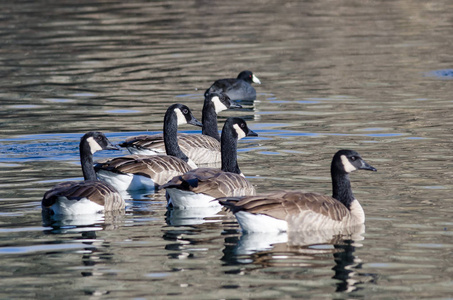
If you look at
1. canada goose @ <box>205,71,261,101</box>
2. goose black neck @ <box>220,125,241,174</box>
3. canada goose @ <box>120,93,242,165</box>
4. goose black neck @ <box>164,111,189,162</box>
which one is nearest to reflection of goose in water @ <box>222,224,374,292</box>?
goose black neck @ <box>220,125,241,174</box>

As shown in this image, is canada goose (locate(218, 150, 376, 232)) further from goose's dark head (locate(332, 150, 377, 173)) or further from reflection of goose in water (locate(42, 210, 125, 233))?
reflection of goose in water (locate(42, 210, 125, 233))

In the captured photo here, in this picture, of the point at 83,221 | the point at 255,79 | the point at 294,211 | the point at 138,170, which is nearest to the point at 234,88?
the point at 255,79

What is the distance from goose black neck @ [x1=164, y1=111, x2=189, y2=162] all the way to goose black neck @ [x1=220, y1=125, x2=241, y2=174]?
6.13ft

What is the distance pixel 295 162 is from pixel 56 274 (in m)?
7.25

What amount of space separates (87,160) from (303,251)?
4.87 meters

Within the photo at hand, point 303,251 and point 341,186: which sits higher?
point 341,186

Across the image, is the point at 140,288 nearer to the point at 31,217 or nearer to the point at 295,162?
the point at 31,217

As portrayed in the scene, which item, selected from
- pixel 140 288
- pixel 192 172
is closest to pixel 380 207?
pixel 192 172

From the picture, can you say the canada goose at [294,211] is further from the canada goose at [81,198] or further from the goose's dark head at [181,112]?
the goose's dark head at [181,112]

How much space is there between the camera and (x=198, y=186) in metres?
13.1

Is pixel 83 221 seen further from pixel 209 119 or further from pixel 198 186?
pixel 209 119

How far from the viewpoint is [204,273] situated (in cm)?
998

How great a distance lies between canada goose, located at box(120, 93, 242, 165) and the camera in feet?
56.8

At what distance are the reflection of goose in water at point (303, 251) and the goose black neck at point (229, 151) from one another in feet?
11.4
